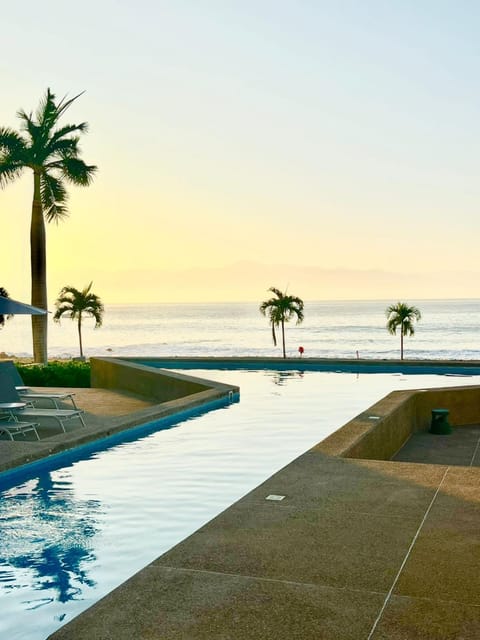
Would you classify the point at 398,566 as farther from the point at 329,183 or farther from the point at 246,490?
the point at 329,183

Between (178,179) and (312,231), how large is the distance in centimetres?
3662

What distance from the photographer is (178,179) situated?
2089 inches

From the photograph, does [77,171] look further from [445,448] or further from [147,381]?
[445,448]

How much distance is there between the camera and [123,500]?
8.79 meters

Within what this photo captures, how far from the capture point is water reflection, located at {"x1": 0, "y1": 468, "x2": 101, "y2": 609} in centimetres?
616

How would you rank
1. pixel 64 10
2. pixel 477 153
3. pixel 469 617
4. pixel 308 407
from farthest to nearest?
pixel 477 153, pixel 64 10, pixel 308 407, pixel 469 617

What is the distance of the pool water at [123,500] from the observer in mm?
6070

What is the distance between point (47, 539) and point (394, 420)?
617cm

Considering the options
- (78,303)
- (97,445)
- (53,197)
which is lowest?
(97,445)

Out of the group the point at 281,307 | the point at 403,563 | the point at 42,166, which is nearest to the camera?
the point at 403,563

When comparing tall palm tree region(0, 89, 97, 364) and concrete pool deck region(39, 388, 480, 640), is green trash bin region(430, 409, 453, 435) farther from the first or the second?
tall palm tree region(0, 89, 97, 364)

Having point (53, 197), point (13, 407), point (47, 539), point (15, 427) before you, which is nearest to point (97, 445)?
point (15, 427)

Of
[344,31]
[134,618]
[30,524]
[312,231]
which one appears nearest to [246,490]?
[30,524]

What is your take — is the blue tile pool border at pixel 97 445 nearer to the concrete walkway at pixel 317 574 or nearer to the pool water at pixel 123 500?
the pool water at pixel 123 500
